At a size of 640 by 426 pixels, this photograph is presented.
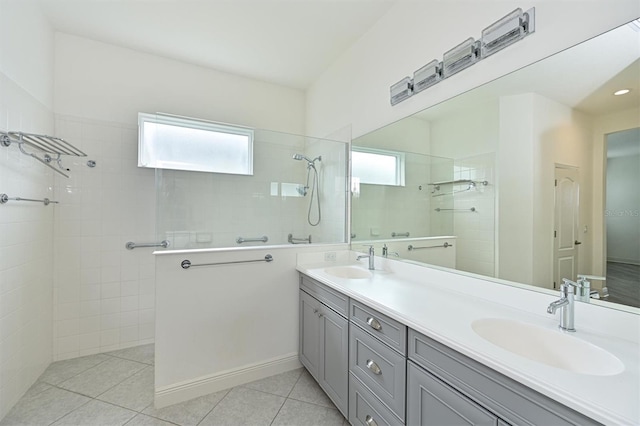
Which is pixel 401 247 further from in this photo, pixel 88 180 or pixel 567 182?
pixel 88 180

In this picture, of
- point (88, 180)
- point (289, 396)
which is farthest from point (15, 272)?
point (289, 396)

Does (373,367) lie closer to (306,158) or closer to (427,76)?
(427,76)

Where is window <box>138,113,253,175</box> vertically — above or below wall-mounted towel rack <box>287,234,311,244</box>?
above

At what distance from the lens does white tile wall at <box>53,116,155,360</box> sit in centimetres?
241

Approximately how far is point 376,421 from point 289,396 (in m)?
0.81

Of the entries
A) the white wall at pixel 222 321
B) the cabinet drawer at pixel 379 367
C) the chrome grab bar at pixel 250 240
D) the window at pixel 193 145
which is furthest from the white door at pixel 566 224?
the window at pixel 193 145

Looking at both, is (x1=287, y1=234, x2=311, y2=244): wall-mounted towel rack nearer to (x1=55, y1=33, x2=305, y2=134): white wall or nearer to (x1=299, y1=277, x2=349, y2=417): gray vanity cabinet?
(x1=299, y1=277, x2=349, y2=417): gray vanity cabinet

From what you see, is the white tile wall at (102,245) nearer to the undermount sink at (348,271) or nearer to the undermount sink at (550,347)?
the undermount sink at (348,271)

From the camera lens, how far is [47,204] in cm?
217

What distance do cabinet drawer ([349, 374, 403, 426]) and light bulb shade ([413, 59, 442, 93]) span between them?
6.16 feet

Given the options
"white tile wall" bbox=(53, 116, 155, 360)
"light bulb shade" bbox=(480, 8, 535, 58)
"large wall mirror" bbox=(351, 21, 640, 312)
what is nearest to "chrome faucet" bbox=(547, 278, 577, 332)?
"large wall mirror" bbox=(351, 21, 640, 312)

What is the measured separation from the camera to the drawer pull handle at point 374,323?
4.47ft

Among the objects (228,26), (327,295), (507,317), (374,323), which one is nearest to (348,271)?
(327,295)

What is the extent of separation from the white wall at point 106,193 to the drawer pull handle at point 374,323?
162 cm
